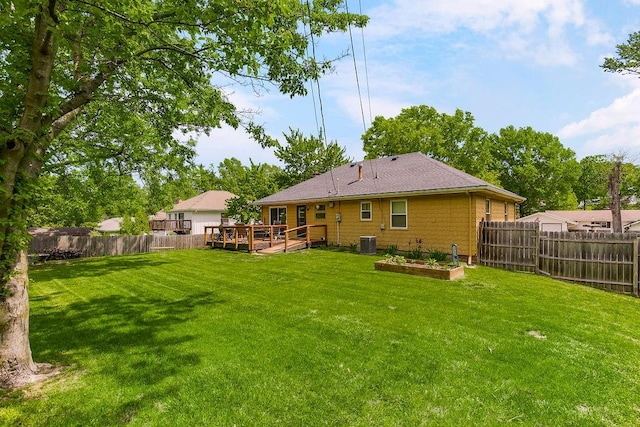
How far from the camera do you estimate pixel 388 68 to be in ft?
33.9

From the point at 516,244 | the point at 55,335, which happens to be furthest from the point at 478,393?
the point at 516,244

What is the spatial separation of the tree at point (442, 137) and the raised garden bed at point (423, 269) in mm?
27631

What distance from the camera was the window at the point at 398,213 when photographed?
44.6 feet

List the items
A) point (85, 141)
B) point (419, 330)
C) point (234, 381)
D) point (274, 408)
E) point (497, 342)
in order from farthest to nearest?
point (85, 141) < point (419, 330) < point (497, 342) < point (234, 381) < point (274, 408)

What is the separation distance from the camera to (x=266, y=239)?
1720 centimetres

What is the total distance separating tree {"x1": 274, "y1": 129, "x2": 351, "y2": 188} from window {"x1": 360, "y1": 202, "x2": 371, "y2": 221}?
47.7ft

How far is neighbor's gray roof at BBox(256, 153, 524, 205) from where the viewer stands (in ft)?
40.3

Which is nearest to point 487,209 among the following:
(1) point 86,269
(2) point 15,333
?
(2) point 15,333

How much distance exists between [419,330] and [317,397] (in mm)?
2386

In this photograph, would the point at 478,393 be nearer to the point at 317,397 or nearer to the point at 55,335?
the point at 317,397

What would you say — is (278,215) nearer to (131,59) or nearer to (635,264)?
(131,59)

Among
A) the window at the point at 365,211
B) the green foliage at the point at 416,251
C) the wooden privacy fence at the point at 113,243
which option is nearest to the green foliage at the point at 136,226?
the wooden privacy fence at the point at 113,243

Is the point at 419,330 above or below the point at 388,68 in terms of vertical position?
below

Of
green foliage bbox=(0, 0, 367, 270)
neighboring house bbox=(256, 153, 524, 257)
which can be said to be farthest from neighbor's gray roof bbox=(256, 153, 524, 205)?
green foliage bbox=(0, 0, 367, 270)
